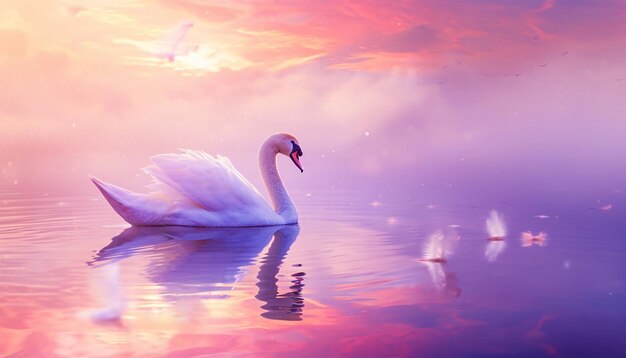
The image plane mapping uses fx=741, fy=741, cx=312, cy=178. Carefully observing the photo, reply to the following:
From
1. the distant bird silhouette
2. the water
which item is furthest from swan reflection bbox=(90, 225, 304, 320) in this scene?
the distant bird silhouette

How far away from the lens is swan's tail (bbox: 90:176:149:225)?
34.6 ft

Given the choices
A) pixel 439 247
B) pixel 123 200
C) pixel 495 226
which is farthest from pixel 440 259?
pixel 123 200

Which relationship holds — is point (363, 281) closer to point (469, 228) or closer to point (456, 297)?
point (456, 297)

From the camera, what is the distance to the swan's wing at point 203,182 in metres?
10.8

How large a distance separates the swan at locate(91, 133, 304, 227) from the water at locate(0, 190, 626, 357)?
26cm

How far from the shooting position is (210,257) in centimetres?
845

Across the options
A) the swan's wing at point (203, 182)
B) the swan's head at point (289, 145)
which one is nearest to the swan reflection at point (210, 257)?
the swan's wing at point (203, 182)

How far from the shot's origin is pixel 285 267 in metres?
7.89

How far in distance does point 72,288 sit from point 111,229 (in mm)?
4537

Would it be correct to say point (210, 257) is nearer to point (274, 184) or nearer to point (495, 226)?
point (274, 184)

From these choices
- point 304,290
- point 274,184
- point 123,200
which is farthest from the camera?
point 274,184

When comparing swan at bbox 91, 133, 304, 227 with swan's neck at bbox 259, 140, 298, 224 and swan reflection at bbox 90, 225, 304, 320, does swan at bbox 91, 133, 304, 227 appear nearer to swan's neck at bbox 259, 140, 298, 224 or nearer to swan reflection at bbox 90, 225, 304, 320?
swan reflection at bbox 90, 225, 304, 320

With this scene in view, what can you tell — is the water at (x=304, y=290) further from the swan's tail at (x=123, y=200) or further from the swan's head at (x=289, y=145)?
the swan's head at (x=289, y=145)

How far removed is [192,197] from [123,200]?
38.6 inches
